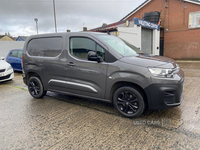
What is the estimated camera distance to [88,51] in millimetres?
3779

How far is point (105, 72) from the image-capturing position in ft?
11.5

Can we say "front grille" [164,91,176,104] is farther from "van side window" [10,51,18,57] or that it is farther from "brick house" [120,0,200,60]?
"brick house" [120,0,200,60]

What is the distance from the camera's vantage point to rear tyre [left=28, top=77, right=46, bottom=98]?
4.80m

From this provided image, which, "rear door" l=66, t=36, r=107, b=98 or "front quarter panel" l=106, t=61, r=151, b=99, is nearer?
"front quarter panel" l=106, t=61, r=151, b=99

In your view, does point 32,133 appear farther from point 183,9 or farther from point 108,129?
point 183,9

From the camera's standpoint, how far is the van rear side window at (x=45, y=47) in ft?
14.0

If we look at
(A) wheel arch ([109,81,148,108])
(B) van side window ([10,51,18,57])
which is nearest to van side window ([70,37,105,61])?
(A) wheel arch ([109,81,148,108])

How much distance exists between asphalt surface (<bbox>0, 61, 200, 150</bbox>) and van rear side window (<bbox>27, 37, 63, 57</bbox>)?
1.43 m

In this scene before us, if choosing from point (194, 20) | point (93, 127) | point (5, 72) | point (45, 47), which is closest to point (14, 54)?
point (5, 72)

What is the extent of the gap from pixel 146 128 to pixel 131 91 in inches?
29.5

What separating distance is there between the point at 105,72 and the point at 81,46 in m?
0.95

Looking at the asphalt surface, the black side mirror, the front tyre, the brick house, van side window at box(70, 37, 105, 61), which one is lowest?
the asphalt surface

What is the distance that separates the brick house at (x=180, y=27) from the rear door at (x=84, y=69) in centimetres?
1577

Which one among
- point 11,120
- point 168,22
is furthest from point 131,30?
point 11,120
